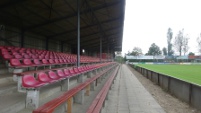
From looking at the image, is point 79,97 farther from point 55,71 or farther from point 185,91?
point 185,91

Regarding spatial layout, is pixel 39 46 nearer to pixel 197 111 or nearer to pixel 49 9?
pixel 49 9

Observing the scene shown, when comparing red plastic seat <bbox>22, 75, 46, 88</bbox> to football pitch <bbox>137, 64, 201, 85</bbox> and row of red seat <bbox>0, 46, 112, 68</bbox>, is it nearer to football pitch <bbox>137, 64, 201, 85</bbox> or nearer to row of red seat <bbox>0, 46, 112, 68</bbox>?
row of red seat <bbox>0, 46, 112, 68</bbox>

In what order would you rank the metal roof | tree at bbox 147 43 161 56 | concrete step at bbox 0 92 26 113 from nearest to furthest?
concrete step at bbox 0 92 26 113, the metal roof, tree at bbox 147 43 161 56

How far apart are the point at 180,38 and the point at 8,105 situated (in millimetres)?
90139

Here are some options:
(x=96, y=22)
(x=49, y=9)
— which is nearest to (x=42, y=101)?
(x=49, y=9)

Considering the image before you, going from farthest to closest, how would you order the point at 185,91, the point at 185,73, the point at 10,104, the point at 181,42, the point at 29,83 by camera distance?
the point at 181,42 → the point at 185,73 → the point at 185,91 → the point at 29,83 → the point at 10,104

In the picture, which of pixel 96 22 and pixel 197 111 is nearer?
pixel 197 111

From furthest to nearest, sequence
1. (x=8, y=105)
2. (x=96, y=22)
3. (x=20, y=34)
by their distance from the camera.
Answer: (x=96, y=22)
(x=20, y=34)
(x=8, y=105)

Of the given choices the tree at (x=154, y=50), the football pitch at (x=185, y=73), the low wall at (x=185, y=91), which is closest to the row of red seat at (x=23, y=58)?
the low wall at (x=185, y=91)

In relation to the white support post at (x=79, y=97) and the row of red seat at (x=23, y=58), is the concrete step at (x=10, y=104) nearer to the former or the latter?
the white support post at (x=79, y=97)

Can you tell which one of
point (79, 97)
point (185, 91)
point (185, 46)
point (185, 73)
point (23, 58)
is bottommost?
point (185, 73)

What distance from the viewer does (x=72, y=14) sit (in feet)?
50.7

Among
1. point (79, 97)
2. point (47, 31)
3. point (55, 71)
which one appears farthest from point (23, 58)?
point (47, 31)

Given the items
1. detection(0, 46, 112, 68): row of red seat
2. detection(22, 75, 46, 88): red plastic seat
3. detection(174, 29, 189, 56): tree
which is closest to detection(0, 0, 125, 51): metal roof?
detection(0, 46, 112, 68): row of red seat
